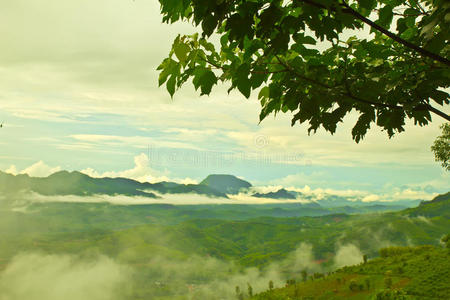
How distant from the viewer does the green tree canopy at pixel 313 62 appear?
9.71 ft

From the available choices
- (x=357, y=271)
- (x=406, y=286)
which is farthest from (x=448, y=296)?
(x=357, y=271)

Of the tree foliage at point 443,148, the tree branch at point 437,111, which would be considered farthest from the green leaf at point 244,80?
the tree foliage at point 443,148

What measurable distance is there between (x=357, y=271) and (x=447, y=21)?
288ft

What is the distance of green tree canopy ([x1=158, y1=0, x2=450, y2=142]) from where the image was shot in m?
2.96

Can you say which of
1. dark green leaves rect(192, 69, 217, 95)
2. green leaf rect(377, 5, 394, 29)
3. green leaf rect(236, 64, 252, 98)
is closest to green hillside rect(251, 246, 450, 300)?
green leaf rect(377, 5, 394, 29)

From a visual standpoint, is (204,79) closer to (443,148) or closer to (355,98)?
(355,98)

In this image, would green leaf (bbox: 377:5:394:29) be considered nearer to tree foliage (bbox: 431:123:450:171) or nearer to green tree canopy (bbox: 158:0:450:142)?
green tree canopy (bbox: 158:0:450:142)

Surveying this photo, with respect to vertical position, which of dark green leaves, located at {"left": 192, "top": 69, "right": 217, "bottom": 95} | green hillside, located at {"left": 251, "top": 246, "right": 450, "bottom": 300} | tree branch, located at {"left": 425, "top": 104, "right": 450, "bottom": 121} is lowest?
green hillside, located at {"left": 251, "top": 246, "right": 450, "bottom": 300}

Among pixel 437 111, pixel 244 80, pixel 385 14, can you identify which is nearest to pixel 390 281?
pixel 437 111

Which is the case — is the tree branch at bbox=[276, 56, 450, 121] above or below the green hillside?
above

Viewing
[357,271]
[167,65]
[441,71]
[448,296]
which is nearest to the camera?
[167,65]

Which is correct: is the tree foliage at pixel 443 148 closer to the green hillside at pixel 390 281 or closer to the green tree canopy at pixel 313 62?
the green hillside at pixel 390 281

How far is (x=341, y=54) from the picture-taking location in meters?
3.87

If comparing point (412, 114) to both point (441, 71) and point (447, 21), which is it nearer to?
point (441, 71)
